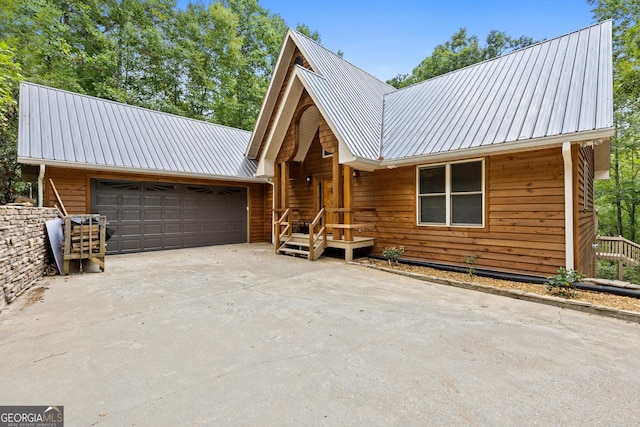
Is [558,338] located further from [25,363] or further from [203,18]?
[203,18]

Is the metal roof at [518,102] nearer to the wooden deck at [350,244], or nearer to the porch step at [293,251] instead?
the wooden deck at [350,244]

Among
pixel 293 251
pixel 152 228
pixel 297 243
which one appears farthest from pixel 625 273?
pixel 152 228

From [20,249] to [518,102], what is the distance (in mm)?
9600

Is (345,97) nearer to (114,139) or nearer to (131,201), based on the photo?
(114,139)

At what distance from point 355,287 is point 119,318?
346 cm

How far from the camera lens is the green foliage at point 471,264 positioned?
226 inches

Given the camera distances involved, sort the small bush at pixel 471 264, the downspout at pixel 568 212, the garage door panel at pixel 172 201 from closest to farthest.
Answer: the downspout at pixel 568 212 < the small bush at pixel 471 264 < the garage door panel at pixel 172 201

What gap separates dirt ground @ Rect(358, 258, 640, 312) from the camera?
3.95 m

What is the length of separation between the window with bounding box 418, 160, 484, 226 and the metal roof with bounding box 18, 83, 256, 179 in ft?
21.5

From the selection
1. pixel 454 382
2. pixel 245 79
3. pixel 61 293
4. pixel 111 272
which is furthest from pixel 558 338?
pixel 245 79

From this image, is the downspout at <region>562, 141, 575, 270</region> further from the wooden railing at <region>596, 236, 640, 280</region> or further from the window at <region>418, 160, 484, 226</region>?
the wooden railing at <region>596, 236, 640, 280</region>

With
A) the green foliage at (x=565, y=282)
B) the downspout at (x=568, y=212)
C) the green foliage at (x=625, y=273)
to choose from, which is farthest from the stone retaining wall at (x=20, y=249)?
the green foliage at (x=625, y=273)

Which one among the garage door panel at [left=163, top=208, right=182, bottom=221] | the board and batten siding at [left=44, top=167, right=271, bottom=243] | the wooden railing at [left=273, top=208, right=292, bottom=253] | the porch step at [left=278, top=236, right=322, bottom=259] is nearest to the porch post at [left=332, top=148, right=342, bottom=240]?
the porch step at [left=278, top=236, right=322, bottom=259]

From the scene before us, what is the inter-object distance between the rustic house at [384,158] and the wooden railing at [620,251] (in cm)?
339
